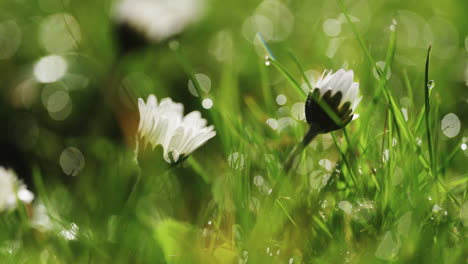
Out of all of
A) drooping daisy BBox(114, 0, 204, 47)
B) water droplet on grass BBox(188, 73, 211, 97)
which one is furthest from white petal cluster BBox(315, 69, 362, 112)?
drooping daisy BBox(114, 0, 204, 47)

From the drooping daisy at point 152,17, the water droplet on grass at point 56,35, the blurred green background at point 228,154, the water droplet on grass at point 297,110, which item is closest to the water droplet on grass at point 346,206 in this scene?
the blurred green background at point 228,154

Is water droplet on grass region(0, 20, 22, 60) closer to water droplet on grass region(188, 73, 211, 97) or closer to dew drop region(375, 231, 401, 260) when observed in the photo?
water droplet on grass region(188, 73, 211, 97)

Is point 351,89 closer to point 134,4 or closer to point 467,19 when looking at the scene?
point 134,4

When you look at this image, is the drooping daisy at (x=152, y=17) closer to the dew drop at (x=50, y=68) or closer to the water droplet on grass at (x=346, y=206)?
the dew drop at (x=50, y=68)

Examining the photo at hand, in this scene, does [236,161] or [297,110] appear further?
[297,110]

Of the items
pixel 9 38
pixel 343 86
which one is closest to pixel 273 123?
pixel 343 86

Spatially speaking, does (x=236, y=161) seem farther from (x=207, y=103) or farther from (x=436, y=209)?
(x=436, y=209)
